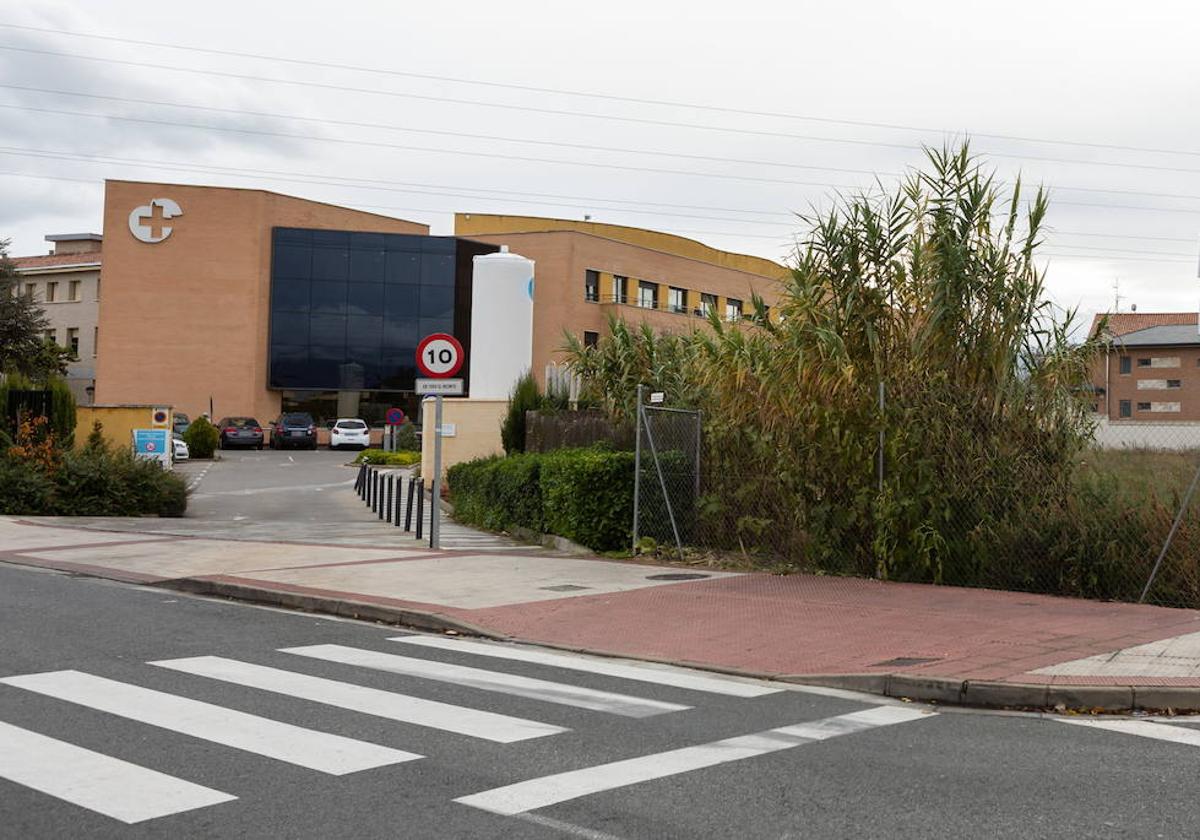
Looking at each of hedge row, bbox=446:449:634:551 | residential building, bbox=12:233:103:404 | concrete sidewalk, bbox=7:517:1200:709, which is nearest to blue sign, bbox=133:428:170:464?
hedge row, bbox=446:449:634:551

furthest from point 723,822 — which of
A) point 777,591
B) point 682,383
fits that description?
point 682,383

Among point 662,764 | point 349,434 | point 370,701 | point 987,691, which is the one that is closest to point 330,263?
point 349,434

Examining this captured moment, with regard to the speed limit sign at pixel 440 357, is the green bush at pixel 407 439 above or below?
below

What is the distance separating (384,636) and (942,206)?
293 inches

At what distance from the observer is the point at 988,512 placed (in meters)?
12.6

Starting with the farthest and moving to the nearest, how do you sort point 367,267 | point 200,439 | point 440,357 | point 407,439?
point 367,267 → point 407,439 → point 200,439 → point 440,357

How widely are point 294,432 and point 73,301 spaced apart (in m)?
27.2

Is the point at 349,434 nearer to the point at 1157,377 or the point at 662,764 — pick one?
the point at 662,764

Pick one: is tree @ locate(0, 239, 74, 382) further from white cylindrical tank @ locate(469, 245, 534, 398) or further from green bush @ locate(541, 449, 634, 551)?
green bush @ locate(541, 449, 634, 551)

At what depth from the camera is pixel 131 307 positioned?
6219cm

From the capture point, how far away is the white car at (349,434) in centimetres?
6050

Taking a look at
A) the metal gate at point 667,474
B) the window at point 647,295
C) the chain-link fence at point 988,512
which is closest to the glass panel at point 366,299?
the window at point 647,295

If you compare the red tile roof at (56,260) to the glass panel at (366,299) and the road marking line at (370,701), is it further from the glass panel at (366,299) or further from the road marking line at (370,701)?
the road marking line at (370,701)

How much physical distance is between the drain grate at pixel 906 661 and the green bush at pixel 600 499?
309 inches
